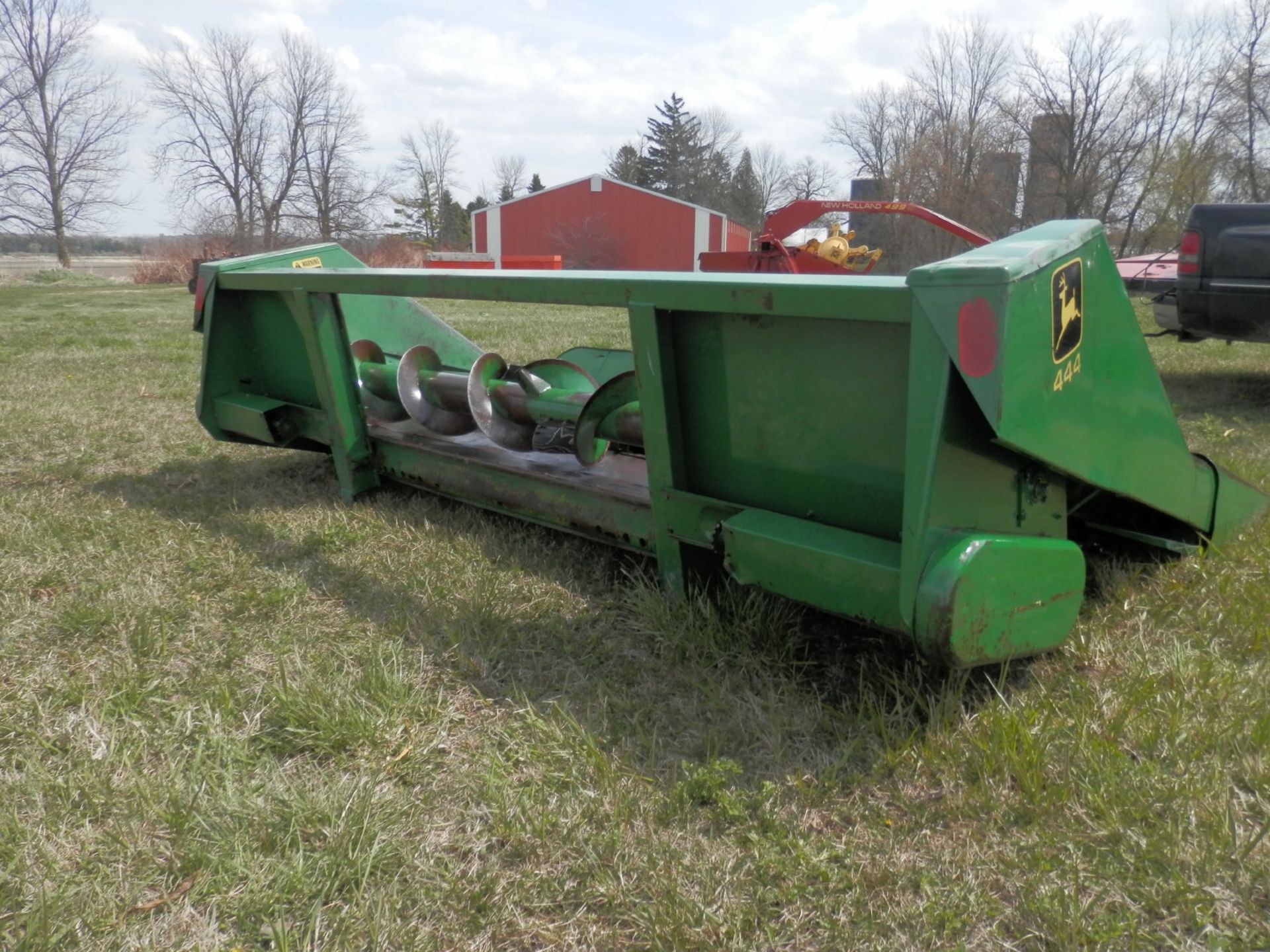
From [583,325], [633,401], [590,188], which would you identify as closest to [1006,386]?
[633,401]

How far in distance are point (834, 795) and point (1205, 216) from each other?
5.14 meters

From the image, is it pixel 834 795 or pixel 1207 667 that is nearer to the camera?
pixel 834 795

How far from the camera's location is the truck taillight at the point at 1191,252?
580 centimetres

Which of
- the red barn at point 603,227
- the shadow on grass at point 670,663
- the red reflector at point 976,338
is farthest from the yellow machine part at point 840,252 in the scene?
the red barn at point 603,227

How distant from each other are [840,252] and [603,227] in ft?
86.6

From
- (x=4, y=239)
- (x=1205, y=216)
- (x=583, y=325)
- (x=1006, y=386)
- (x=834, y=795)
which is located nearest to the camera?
(x=1006, y=386)

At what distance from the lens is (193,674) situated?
8.51ft

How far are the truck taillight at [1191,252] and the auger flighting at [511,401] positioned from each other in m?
3.77

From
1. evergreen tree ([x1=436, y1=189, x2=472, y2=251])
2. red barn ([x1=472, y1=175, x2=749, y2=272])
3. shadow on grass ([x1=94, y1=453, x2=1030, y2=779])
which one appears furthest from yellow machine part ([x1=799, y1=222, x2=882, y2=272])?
evergreen tree ([x1=436, y1=189, x2=472, y2=251])

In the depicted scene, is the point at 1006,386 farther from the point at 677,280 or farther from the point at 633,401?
the point at 633,401

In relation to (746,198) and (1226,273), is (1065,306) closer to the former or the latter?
A: (1226,273)

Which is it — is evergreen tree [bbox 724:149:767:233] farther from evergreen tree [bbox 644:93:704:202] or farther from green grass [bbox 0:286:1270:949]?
green grass [bbox 0:286:1270:949]

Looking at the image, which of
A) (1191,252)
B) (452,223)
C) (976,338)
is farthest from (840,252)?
(452,223)

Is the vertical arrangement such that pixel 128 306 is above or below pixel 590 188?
below
